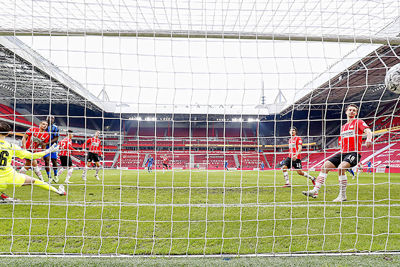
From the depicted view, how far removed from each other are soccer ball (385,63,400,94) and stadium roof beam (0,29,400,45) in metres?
0.50

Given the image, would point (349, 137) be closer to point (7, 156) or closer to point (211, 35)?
point (211, 35)

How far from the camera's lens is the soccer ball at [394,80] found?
3.11 metres

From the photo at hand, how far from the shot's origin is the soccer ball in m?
3.11

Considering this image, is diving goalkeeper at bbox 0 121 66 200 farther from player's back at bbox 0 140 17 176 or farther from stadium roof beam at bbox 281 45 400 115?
stadium roof beam at bbox 281 45 400 115

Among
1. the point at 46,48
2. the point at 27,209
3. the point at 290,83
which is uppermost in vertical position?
the point at 46,48

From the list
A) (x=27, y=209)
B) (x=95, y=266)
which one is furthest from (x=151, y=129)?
(x=95, y=266)

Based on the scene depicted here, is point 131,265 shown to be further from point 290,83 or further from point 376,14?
point 376,14

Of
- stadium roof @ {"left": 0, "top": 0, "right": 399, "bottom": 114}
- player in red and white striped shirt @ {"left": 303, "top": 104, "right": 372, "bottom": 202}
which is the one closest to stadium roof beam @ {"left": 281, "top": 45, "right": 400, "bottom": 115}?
stadium roof @ {"left": 0, "top": 0, "right": 399, "bottom": 114}

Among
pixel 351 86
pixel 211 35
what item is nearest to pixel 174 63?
pixel 211 35

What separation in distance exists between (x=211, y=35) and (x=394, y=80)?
2.40 m

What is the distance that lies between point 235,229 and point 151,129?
3142cm

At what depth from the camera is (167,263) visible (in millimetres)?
2189

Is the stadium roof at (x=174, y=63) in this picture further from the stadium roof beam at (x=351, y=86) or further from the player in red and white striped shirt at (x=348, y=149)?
the player in red and white striped shirt at (x=348, y=149)

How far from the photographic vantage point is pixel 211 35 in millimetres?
3256
